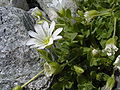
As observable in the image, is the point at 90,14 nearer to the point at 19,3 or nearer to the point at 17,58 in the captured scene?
the point at 17,58

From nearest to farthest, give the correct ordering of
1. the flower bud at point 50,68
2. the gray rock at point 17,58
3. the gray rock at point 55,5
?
1. the flower bud at point 50,68
2. the gray rock at point 17,58
3. the gray rock at point 55,5

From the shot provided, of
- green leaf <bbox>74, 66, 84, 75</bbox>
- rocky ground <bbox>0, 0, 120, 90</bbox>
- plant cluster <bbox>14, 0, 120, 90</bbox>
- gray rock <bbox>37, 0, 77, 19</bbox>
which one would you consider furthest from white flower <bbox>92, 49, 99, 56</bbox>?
gray rock <bbox>37, 0, 77, 19</bbox>

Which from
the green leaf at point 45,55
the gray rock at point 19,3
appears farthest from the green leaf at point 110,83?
the gray rock at point 19,3

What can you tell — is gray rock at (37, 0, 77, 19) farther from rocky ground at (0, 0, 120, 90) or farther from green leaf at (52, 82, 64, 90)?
green leaf at (52, 82, 64, 90)

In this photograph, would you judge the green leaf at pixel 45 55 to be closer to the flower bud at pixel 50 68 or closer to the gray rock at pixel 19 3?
the flower bud at pixel 50 68

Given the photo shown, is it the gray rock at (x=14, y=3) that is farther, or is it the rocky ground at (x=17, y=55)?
the gray rock at (x=14, y=3)

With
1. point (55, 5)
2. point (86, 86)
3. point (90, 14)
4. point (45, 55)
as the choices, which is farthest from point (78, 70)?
point (55, 5)

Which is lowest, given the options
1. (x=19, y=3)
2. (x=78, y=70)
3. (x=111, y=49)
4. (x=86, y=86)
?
(x=86, y=86)
